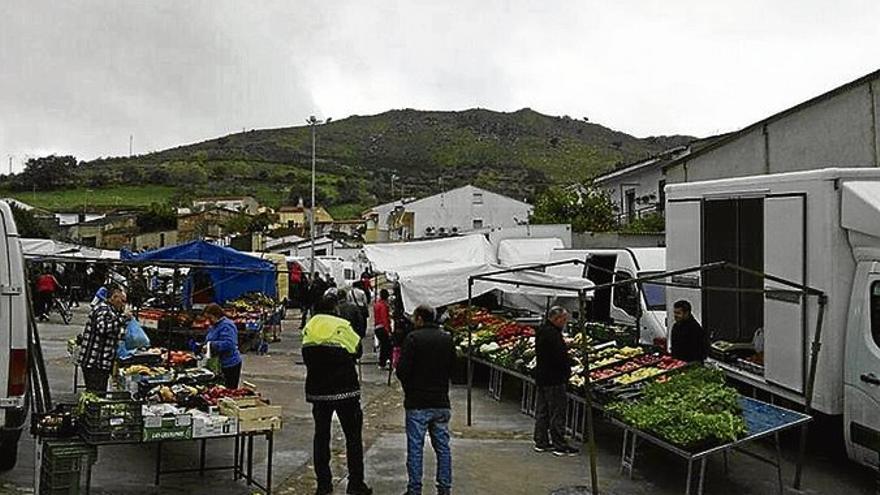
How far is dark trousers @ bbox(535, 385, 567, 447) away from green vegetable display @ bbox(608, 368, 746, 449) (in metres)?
0.90

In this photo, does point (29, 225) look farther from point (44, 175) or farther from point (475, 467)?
point (44, 175)

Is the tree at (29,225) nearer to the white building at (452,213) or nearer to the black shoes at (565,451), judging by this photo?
the white building at (452,213)

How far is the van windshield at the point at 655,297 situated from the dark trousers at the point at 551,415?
512 cm

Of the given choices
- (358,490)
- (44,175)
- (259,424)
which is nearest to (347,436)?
(358,490)

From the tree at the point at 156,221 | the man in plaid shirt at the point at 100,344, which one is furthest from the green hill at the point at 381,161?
the man in plaid shirt at the point at 100,344

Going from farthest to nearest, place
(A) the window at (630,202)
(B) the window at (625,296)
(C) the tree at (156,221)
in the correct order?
(C) the tree at (156,221) < (A) the window at (630,202) < (B) the window at (625,296)

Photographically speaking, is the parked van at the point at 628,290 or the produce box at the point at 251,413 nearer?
the produce box at the point at 251,413

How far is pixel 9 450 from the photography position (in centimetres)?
884

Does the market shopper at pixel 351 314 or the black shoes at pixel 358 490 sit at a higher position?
the market shopper at pixel 351 314

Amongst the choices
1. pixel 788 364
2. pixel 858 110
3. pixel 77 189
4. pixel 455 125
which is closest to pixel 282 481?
pixel 788 364

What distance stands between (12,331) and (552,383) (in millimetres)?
5831

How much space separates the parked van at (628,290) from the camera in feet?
49.3

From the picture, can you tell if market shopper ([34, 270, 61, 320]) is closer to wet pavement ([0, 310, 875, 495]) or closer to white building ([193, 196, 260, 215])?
wet pavement ([0, 310, 875, 495])

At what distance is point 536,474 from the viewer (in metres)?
9.58
